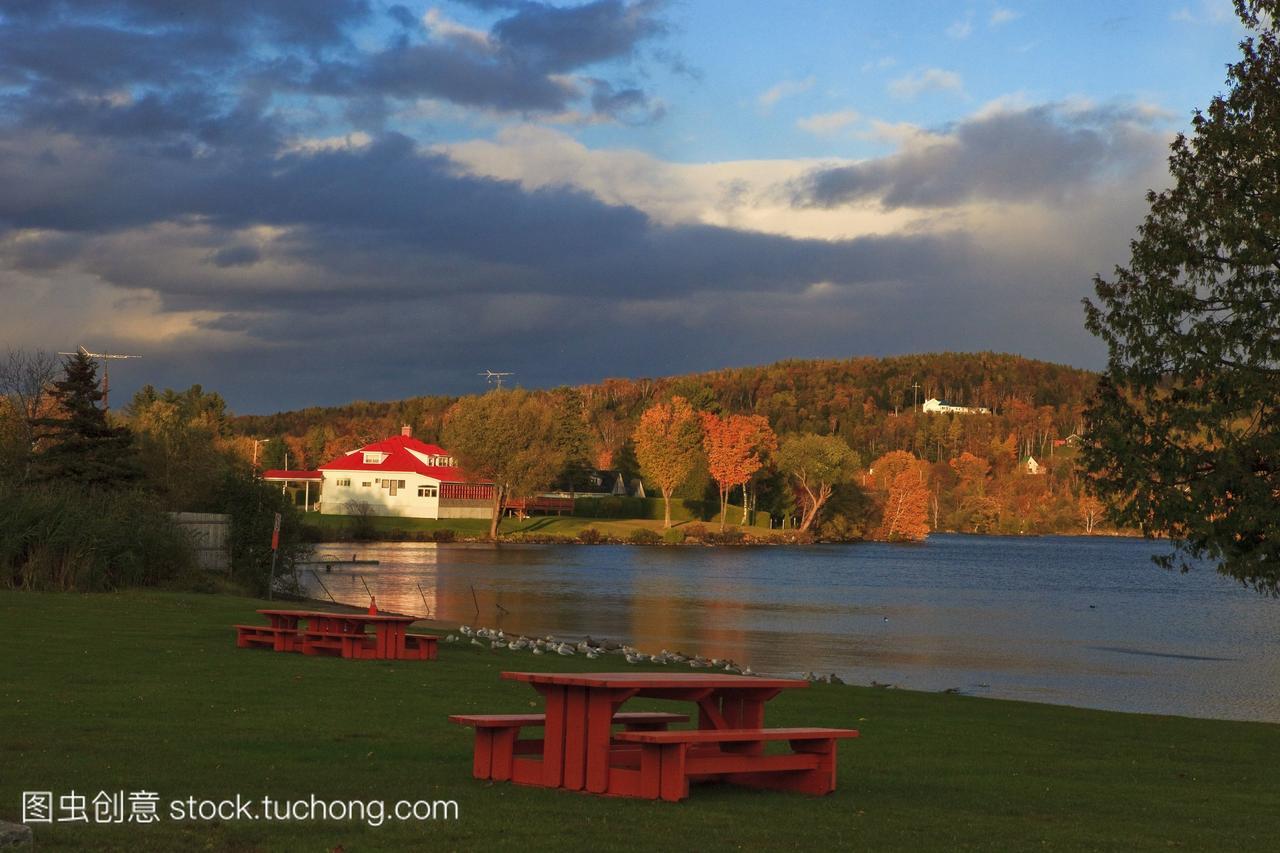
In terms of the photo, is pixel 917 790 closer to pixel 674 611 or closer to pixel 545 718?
pixel 545 718

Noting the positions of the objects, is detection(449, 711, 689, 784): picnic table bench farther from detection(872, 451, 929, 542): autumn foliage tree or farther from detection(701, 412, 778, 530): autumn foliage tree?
detection(872, 451, 929, 542): autumn foliage tree

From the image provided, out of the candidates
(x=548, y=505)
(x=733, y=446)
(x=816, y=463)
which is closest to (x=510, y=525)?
(x=548, y=505)

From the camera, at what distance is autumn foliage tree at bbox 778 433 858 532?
138500 millimetres

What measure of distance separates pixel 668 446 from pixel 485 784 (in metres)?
117

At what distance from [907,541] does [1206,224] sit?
439ft

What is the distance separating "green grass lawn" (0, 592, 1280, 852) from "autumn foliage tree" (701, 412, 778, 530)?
11168 centimetres

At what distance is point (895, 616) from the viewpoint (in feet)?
174

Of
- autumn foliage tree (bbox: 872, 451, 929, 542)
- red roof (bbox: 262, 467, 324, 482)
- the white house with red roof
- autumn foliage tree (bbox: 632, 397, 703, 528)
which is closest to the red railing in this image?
the white house with red roof

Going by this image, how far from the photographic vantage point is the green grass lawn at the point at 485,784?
27.0 ft

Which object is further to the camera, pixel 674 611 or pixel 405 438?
pixel 405 438

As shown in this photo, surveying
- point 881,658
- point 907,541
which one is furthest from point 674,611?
point 907,541

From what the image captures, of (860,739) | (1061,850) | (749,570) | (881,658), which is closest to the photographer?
(1061,850)

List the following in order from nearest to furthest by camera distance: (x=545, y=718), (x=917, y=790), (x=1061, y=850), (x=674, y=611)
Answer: (x=1061, y=850) → (x=545, y=718) → (x=917, y=790) → (x=674, y=611)

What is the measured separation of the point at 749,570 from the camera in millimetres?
85562
